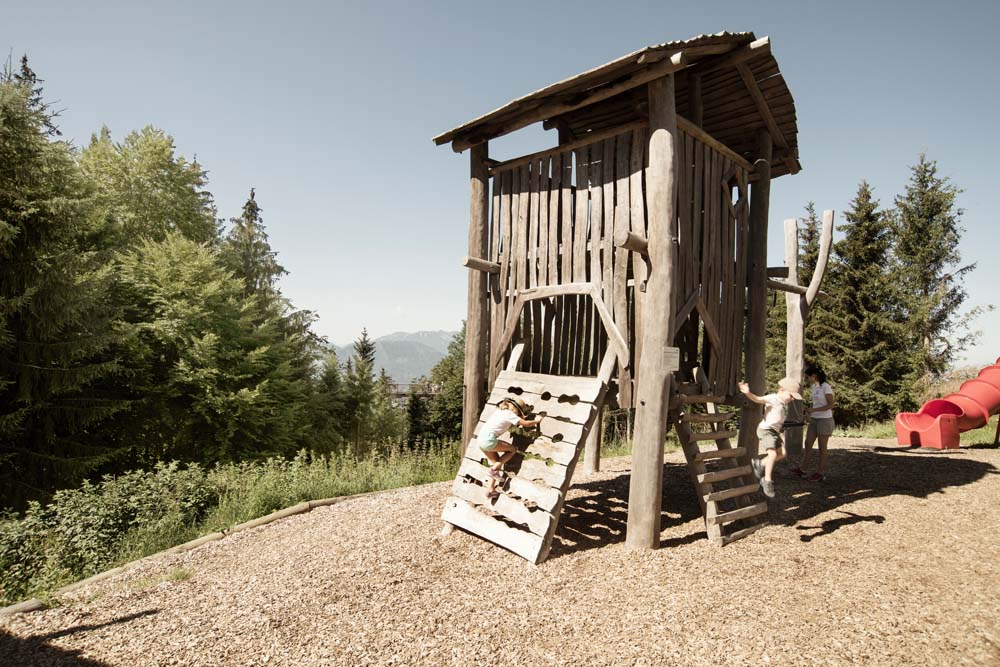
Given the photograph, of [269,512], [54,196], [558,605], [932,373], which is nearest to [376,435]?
[54,196]

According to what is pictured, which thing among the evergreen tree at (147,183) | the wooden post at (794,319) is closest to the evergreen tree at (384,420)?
the evergreen tree at (147,183)

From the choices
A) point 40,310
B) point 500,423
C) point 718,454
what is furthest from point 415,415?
point 718,454

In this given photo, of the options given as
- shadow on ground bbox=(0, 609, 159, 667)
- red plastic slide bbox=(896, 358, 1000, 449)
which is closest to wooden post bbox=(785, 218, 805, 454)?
red plastic slide bbox=(896, 358, 1000, 449)

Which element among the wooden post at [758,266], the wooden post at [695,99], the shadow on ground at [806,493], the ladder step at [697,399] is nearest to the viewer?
the shadow on ground at [806,493]

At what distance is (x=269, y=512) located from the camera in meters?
7.49

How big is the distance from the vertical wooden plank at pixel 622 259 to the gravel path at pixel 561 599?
1.85 metres

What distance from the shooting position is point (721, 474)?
6.22m

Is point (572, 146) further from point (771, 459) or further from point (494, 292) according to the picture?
point (771, 459)

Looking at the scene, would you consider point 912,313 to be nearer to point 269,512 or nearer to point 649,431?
point 649,431

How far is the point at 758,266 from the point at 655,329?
11.2ft

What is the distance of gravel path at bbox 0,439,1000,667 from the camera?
11.9ft

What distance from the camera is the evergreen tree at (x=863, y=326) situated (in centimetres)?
2138

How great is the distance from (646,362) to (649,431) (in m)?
0.76

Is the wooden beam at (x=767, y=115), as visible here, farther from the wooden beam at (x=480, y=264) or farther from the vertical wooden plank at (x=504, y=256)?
the wooden beam at (x=480, y=264)
